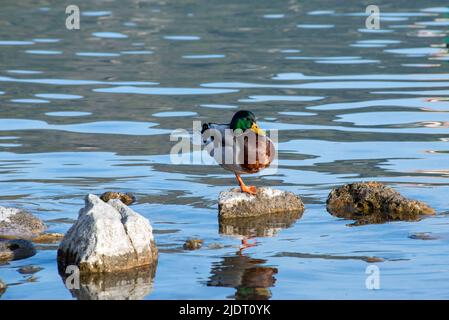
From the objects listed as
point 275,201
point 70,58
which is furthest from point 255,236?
point 70,58

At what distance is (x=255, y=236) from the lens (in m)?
10.4

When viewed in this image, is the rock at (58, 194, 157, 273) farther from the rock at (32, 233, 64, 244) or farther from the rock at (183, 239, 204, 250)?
the rock at (32, 233, 64, 244)

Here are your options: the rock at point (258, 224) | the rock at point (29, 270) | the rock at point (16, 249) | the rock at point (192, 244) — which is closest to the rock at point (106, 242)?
the rock at point (29, 270)

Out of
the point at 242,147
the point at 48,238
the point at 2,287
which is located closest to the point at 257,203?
the point at 242,147

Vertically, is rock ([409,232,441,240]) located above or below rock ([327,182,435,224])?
below

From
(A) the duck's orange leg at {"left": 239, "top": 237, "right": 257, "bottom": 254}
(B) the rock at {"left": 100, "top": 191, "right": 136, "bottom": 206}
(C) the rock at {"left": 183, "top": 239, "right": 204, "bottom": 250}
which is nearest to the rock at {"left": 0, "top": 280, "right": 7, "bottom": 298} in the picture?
(C) the rock at {"left": 183, "top": 239, "right": 204, "bottom": 250}

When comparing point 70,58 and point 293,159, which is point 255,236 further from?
point 70,58

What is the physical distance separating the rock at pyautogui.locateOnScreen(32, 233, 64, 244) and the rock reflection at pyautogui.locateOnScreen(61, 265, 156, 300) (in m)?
1.12

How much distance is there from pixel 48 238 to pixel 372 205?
351cm

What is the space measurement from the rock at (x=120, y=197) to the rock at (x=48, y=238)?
1.37 m

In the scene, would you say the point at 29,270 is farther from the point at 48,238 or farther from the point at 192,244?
the point at 192,244

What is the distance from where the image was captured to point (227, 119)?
16.7m

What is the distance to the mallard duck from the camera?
1090 cm
